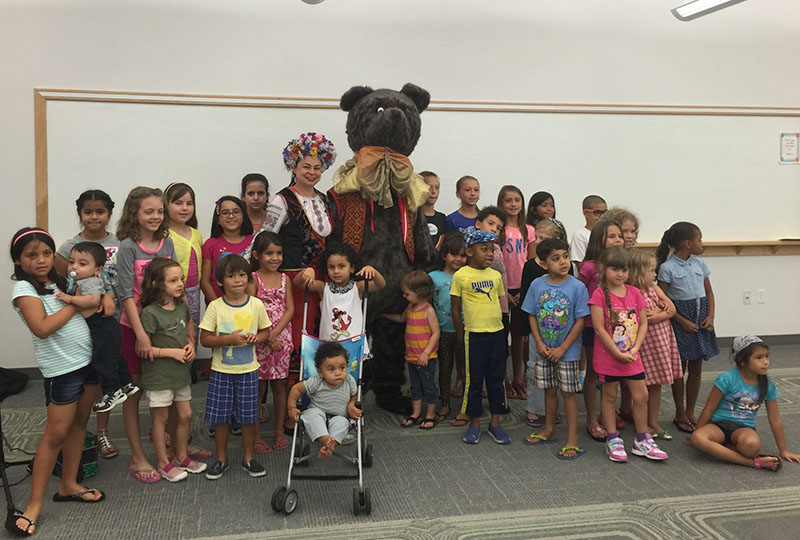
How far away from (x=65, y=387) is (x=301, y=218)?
1.45 meters

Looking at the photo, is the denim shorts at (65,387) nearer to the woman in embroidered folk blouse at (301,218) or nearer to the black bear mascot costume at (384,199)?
the woman in embroidered folk blouse at (301,218)

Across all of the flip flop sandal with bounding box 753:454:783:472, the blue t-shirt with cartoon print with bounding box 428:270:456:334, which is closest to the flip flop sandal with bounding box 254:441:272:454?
the blue t-shirt with cartoon print with bounding box 428:270:456:334

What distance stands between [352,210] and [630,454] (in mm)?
2087

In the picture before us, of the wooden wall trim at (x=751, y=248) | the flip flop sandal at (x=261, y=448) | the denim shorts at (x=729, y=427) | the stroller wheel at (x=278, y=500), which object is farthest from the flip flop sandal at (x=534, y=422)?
the wooden wall trim at (x=751, y=248)

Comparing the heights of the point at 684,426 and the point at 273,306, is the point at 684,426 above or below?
below

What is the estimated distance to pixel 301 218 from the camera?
3.23 m

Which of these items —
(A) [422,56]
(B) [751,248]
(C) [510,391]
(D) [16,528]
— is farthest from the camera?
(B) [751,248]

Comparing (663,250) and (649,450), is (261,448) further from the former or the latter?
(663,250)

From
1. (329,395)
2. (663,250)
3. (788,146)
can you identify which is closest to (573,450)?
(329,395)

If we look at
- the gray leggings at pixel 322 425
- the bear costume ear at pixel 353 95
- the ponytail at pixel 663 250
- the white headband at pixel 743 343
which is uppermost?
the bear costume ear at pixel 353 95

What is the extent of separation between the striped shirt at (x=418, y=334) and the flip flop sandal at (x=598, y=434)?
103cm

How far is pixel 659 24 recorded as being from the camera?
5.44 metres

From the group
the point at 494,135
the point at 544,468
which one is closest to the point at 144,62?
the point at 494,135

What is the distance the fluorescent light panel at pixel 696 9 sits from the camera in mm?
4781
